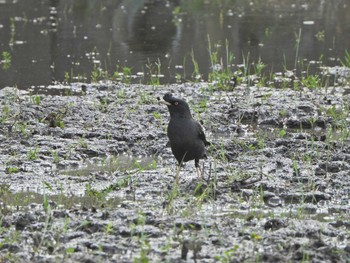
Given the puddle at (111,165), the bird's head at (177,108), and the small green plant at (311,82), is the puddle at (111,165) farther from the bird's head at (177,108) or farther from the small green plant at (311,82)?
the small green plant at (311,82)

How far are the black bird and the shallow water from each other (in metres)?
5.58

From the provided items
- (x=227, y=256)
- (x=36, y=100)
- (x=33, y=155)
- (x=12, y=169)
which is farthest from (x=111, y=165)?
(x=227, y=256)

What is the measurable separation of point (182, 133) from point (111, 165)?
1116 millimetres

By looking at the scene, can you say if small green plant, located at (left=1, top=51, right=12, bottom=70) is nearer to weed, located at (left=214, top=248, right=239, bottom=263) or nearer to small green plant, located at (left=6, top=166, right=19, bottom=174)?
small green plant, located at (left=6, top=166, right=19, bottom=174)

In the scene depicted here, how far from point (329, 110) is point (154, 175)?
144 inches

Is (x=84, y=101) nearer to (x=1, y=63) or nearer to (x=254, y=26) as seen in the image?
(x=1, y=63)

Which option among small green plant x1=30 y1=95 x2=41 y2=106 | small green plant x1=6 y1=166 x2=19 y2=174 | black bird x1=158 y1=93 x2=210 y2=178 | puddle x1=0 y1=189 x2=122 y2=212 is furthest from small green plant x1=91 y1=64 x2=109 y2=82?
puddle x1=0 y1=189 x2=122 y2=212

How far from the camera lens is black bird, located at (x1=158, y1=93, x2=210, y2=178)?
9.22 metres

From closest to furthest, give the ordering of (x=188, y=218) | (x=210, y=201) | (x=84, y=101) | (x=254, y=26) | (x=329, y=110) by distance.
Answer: (x=188, y=218) < (x=210, y=201) < (x=329, y=110) < (x=84, y=101) < (x=254, y=26)

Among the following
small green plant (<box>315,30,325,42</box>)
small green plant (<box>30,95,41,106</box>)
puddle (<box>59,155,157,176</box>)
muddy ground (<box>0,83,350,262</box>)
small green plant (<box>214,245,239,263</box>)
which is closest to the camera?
small green plant (<box>214,245,239,263</box>)

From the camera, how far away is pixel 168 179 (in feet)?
30.6

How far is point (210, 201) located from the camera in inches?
333

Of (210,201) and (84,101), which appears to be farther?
(84,101)

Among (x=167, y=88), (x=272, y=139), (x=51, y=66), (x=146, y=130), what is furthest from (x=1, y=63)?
(x=272, y=139)
